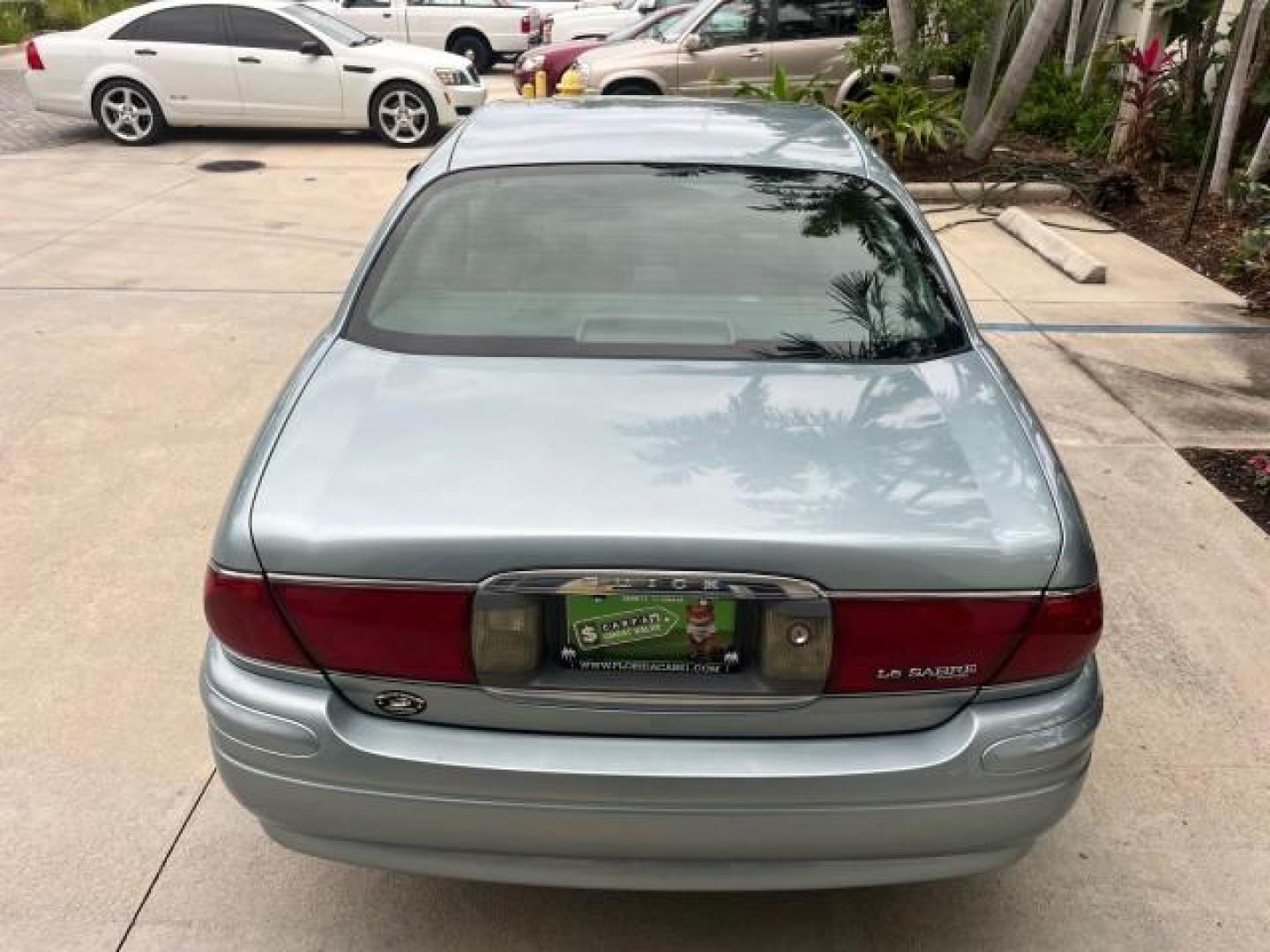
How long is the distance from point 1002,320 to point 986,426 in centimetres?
475

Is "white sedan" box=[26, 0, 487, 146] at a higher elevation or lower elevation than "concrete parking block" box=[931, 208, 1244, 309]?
higher

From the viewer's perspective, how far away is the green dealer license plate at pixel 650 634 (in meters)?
1.93

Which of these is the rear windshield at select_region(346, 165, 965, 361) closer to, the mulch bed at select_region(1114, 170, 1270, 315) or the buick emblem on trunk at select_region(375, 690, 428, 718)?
the buick emblem on trunk at select_region(375, 690, 428, 718)

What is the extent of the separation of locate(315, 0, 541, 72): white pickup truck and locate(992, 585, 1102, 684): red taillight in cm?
1712

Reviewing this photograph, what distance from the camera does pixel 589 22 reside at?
56.8 ft

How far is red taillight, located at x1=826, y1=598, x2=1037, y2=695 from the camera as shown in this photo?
76.9 inches

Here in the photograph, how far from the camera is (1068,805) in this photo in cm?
215

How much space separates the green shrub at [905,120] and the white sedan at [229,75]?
4.64 m

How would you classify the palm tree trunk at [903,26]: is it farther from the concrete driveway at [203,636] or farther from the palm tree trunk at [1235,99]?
the concrete driveway at [203,636]

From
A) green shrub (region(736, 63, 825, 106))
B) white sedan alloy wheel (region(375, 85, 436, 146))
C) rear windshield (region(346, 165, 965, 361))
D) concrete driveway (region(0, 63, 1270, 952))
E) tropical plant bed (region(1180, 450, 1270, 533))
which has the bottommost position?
tropical plant bed (region(1180, 450, 1270, 533))

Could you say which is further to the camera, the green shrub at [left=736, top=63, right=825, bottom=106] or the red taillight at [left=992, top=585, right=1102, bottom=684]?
the green shrub at [left=736, top=63, right=825, bottom=106]

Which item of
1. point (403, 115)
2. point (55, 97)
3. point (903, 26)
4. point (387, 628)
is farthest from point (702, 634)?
point (55, 97)

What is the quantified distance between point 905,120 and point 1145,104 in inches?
80.3

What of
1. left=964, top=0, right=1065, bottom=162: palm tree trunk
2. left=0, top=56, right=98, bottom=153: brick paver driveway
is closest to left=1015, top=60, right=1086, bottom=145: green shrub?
left=964, top=0, right=1065, bottom=162: palm tree trunk
